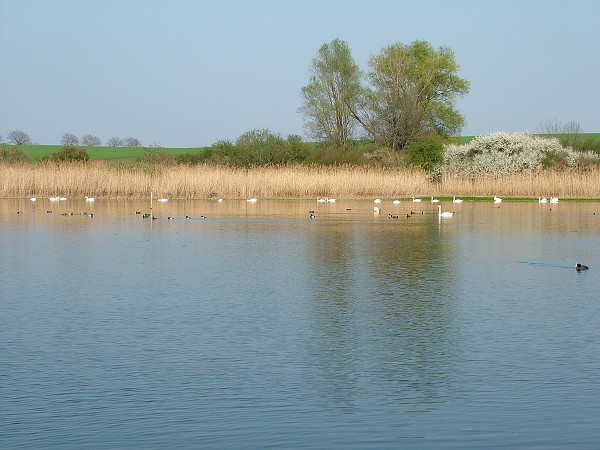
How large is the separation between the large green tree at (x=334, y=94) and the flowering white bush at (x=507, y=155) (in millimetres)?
14027

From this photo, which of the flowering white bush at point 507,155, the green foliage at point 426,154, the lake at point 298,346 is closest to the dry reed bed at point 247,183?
the flowering white bush at point 507,155

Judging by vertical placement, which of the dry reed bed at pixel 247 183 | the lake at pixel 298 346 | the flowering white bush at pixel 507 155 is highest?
the flowering white bush at pixel 507 155

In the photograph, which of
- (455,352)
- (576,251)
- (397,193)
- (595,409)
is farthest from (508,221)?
(595,409)

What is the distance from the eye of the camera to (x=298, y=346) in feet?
28.1

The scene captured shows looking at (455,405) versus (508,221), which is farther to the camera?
(508,221)

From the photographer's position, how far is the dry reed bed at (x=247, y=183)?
3800cm

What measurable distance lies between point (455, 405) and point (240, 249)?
1142 cm

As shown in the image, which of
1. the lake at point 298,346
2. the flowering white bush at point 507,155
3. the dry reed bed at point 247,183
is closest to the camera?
the lake at point 298,346

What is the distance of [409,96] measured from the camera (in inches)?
2486

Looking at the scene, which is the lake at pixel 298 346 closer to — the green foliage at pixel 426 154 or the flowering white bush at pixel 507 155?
the flowering white bush at pixel 507 155

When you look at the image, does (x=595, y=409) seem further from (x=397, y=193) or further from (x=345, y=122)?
(x=345, y=122)

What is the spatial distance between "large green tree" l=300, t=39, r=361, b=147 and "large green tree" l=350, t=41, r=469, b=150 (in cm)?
91

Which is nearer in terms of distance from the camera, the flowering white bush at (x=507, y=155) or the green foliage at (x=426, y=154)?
the flowering white bush at (x=507, y=155)

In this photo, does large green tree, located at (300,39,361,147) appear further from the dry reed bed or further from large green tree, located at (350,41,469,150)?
the dry reed bed
